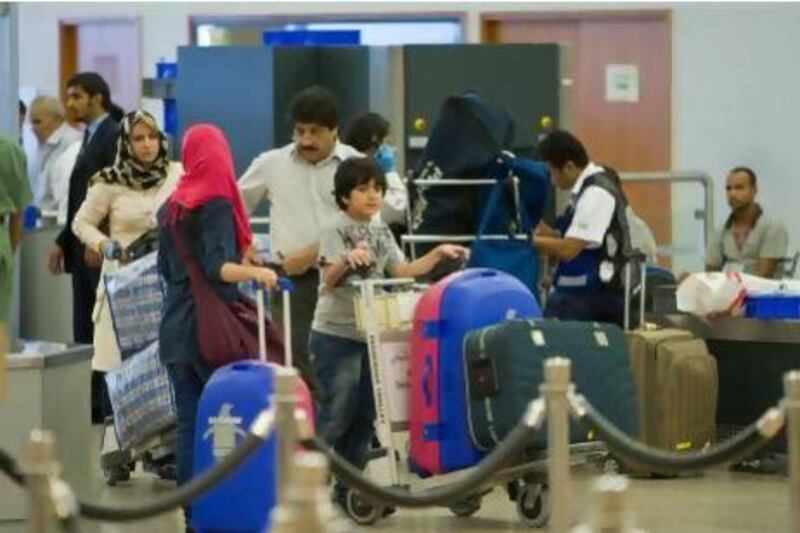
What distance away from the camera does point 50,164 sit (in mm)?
13953

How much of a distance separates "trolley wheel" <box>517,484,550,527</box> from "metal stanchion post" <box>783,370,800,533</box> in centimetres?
246

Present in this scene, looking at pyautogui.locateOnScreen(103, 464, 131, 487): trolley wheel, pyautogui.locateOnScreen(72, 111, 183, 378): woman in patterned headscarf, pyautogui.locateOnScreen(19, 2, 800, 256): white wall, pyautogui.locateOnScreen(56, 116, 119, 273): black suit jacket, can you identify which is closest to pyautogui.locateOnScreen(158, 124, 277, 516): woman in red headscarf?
pyautogui.locateOnScreen(72, 111, 183, 378): woman in patterned headscarf

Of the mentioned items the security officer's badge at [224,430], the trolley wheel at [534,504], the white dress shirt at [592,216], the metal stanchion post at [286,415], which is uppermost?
the white dress shirt at [592,216]

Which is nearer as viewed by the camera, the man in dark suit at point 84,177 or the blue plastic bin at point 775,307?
the blue plastic bin at point 775,307

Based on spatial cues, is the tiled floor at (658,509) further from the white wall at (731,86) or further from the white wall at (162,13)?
the white wall at (162,13)

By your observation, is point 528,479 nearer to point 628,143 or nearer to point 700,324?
point 700,324

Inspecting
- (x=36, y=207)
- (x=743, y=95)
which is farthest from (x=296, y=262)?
(x=743, y=95)

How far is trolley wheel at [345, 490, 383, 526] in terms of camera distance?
8344 millimetres

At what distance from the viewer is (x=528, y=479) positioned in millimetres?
8172

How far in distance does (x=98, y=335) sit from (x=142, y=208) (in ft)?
1.93

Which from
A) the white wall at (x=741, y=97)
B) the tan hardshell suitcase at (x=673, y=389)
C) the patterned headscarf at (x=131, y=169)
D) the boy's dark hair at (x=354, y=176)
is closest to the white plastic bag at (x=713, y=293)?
the tan hardshell suitcase at (x=673, y=389)

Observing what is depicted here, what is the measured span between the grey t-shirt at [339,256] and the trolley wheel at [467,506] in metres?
0.74

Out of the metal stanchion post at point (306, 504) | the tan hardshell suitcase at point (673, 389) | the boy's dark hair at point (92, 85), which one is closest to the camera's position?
the metal stanchion post at point (306, 504)

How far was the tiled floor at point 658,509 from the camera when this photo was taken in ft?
27.3
